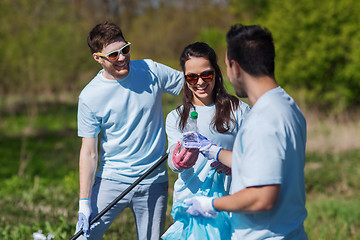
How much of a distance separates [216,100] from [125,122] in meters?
0.67

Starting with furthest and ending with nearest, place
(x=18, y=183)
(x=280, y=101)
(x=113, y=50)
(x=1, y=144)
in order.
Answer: (x=1, y=144)
(x=18, y=183)
(x=113, y=50)
(x=280, y=101)

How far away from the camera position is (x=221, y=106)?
8.89 feet

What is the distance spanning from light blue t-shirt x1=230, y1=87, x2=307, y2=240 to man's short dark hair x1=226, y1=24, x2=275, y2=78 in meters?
0.12

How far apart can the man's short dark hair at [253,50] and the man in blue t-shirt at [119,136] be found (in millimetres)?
1227

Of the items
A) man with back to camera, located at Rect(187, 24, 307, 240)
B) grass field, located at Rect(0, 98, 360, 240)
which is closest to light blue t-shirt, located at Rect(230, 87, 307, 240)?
man with back to camera, located at Rect(187, 24, 307, 240)

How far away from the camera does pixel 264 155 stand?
1770mm

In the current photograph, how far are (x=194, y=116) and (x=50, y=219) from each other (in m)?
3.93

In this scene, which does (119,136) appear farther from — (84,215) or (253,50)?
(253,50)

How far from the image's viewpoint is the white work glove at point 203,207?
2.13 meters

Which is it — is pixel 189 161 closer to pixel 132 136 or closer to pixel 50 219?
pixel 132 136

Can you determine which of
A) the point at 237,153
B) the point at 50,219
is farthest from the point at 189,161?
the point at 50,219

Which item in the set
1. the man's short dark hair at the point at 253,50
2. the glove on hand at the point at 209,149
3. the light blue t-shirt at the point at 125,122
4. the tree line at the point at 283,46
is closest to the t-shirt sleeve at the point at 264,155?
the man's short dark hair at the point at 253,50

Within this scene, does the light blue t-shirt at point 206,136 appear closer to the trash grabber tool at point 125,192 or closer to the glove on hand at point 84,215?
the trash grabber tool at point 125,192

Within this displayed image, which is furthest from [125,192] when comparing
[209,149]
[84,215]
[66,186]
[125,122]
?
[66,186]
